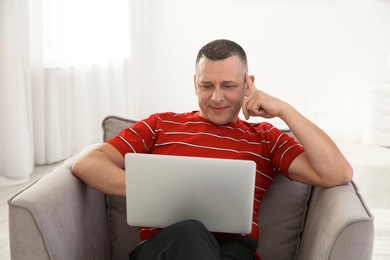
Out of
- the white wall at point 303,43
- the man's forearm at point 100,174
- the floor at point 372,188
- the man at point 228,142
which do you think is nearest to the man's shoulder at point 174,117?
the man at point 228,142

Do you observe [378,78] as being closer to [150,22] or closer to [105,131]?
[150,22]

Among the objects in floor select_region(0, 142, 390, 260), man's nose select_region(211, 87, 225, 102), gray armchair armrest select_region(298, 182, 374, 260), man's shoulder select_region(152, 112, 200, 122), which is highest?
man's nose select_region(211, 87, 225, 102)

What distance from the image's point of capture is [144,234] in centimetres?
167

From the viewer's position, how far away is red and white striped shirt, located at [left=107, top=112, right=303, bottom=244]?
5.81 feet

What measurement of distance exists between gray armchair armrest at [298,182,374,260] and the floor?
1.31 m

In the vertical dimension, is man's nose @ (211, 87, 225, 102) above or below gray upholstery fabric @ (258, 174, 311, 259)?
above

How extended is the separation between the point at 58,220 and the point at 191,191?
35cm

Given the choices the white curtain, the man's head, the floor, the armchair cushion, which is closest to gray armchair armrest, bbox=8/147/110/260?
the armchair cushion

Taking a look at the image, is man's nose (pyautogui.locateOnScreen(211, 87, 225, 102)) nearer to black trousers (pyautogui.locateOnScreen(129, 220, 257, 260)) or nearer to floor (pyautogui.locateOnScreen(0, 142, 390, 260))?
black trousers (pyautogui.locateOnScreen(129, 220, 257, 260))

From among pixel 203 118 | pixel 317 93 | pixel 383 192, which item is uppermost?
pixel 203 118

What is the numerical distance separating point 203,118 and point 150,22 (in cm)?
440

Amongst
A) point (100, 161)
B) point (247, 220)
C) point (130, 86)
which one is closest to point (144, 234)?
point (100, 161)

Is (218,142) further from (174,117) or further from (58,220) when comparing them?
(58,220)

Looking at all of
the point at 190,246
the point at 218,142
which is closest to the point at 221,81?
the point at 218,142
